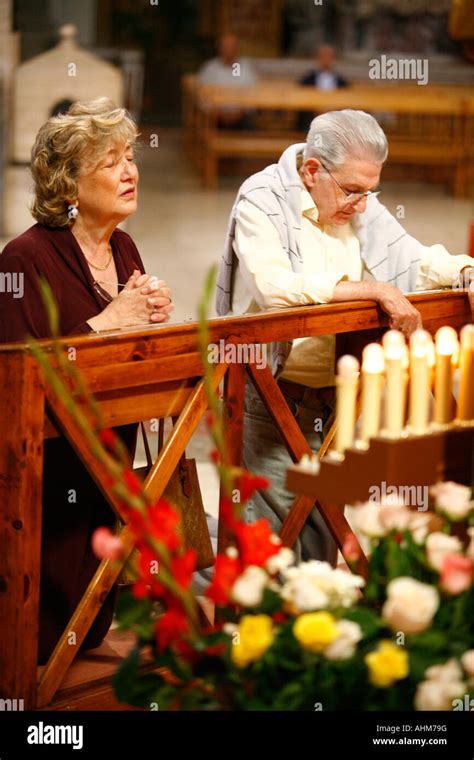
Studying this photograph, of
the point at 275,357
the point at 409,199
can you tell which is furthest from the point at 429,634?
the point at 409,199

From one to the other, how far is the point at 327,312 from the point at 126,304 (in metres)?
0.55

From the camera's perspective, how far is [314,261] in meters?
3.95

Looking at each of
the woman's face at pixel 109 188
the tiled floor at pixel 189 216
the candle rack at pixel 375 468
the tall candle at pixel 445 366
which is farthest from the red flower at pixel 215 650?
the tiled floor at pixel 189 216

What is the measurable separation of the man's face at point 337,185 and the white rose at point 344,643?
1.91 meters

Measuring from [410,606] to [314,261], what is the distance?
200cm

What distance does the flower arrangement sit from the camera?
6.83 ft

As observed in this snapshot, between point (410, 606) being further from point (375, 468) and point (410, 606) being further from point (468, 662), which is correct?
point (375, 468)

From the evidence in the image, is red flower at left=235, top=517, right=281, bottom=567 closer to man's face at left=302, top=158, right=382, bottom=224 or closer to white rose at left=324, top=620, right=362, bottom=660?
white rose at left=324, top=620, right=362, bottom=660

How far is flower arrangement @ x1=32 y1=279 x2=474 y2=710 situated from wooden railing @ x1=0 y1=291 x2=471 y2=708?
0.81 metres

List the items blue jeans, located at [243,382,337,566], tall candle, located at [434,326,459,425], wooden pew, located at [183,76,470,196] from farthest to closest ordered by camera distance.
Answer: wooden pew, located at [183,76,470,196], blue jeans, located at [243,382,337,566], tall candle, located at [434,326,459,425]

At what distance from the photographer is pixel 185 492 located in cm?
380

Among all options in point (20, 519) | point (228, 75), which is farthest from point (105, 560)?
point (228, 75)

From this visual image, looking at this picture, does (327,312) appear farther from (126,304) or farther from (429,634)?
(429,634)

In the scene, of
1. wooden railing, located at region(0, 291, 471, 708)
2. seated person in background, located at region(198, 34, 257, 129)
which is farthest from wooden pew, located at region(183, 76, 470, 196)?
wooden railing, located at region(0, 291, 471, 708)
